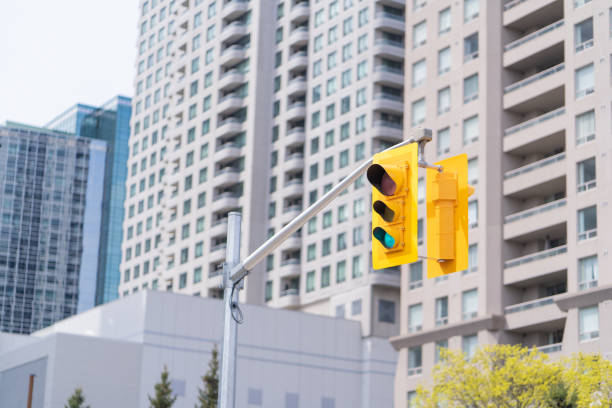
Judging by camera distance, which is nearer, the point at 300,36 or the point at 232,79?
the point at 300,36

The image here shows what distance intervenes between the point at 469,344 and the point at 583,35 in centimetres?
2247

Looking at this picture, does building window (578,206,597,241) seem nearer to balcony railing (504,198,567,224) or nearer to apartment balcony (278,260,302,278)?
balcony railing (504,198,567,224)

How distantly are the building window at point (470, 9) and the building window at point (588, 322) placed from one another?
85.7ft

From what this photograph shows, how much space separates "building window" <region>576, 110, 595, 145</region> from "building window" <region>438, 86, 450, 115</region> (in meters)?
13.8

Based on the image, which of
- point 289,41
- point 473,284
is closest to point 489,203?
point 473,284

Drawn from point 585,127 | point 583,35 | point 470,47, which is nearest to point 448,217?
point 585,127

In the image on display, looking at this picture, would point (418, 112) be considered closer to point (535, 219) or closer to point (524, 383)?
point (535, 219)

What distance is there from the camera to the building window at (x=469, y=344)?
7688 centimetres

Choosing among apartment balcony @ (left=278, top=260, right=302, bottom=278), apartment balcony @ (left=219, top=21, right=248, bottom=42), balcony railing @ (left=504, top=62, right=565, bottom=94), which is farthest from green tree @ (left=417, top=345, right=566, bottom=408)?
apartment balcony @ (left=219, top=21, right=248, bottom=42)

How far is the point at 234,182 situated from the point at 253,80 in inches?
444

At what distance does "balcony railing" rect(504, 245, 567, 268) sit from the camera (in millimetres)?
72938

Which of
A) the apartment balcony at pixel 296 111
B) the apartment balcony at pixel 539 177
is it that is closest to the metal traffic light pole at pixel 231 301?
the apartment balcony at pixel 539 177

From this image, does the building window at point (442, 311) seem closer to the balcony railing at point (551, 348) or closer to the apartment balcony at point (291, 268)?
A: the balcony railing at point (551, 348)

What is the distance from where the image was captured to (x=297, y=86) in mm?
114125
